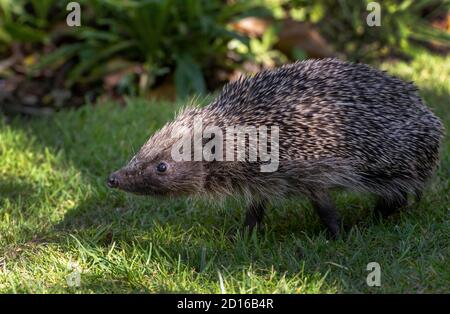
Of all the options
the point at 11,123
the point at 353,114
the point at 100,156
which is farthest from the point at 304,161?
the point at 11,123

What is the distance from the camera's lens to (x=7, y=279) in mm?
4863

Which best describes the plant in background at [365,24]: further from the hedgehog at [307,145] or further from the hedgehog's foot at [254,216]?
the hedgehog's foot at [254,216]

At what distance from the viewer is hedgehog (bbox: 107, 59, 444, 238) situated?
5340 mm

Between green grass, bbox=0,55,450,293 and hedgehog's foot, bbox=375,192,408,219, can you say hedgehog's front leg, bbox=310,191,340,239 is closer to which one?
green grass, bbox=0,55,450,293

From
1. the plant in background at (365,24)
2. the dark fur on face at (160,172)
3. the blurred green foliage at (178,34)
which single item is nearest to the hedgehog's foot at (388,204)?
the dark fur on face at (160,172)

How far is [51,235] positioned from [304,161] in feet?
6.71

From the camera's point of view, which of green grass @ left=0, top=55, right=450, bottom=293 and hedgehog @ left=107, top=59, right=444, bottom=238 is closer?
green grass @ left=0, top=55, right=450, bottom=293

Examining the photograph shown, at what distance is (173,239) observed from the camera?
562cm

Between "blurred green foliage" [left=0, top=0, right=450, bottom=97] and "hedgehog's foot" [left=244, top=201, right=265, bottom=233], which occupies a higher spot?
"blurred green foliage" [left=0, top=0, right=450, bottom=97]

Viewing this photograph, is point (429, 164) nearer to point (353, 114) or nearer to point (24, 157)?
point (353, 114)

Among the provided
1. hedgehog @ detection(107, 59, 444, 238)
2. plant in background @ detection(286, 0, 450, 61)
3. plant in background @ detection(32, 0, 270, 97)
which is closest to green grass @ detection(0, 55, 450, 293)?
hedgehog @ detection(107, 59, 444, 238)

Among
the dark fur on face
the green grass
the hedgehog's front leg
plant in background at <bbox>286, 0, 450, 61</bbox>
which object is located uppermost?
plant in background at <bbox>286, 0, 450, 61</bbox>

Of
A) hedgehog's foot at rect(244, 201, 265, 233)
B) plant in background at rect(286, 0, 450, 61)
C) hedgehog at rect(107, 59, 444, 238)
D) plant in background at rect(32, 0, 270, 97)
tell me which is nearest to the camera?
hedgehog at rect(107, 59, 444, 238)

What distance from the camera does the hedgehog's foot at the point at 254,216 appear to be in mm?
5727
